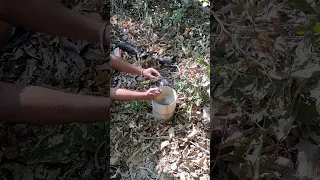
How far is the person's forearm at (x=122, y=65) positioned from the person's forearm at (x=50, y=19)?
18.3 inches

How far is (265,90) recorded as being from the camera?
4.25 feet

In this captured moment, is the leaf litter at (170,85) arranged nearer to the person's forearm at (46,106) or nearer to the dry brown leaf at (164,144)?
the dry brown leaf at (164,144)

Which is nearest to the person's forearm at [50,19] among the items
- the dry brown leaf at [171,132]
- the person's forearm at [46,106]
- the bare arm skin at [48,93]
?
the bare arm skin at [48,93]

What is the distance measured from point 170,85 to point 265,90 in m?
0.47

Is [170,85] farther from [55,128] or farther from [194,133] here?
[55,128]

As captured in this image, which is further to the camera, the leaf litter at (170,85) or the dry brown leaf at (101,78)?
the leaf litter at (170,85)

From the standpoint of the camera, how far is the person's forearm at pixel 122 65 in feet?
5.03

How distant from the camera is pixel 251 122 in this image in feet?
4.25

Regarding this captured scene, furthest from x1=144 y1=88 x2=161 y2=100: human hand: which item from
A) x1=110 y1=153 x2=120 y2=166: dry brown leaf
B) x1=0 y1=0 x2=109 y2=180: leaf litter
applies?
x1=0 y1=0 x2=109 y2=180: leaf litter

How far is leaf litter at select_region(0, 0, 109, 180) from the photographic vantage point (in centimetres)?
104

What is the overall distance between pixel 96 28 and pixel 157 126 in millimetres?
618

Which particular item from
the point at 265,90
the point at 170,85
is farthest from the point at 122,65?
the point at 265,90

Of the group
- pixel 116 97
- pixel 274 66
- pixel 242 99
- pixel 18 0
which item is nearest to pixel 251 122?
pixel 242 99

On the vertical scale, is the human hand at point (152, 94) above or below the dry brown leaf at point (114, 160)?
above
